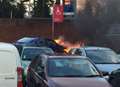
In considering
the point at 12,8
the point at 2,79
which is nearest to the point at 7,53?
the point at 2,79

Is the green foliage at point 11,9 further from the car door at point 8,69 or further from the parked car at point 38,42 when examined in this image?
the car door at point 8,69

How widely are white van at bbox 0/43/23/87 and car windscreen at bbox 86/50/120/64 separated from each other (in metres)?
8.68

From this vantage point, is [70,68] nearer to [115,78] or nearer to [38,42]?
[115,78]

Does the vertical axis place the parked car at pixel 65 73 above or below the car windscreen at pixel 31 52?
above

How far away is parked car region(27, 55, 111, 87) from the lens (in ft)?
41.7

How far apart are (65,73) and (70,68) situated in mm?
287

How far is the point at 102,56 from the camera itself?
1984 centimetres

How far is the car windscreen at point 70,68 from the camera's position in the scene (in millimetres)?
13555

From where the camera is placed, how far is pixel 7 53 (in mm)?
10930

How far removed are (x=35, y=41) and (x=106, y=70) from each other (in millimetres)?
18662

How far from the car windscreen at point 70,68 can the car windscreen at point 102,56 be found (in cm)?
530

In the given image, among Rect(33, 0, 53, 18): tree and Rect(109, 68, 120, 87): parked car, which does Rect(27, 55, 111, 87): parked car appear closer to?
Rect(109, 68, 120, 87): parked car

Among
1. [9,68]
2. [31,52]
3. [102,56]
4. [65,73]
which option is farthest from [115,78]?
[31,52]

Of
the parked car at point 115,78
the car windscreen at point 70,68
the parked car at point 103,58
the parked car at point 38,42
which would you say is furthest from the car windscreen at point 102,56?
the parked car at point 38,42
